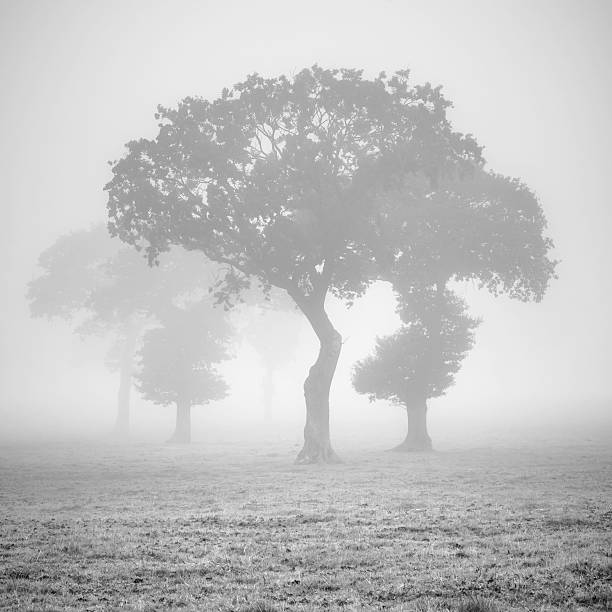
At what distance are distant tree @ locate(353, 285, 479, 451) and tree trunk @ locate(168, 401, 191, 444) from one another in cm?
2192

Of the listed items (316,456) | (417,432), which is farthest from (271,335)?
(316,456)

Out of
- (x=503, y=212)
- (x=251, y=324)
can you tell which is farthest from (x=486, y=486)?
(x=251, y=324)

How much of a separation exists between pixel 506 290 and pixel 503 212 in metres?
6.55

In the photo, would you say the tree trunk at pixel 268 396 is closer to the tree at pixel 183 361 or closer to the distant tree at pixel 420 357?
the tree at pixel 183 361

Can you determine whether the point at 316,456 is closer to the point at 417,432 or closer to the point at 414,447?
the point at 414,447

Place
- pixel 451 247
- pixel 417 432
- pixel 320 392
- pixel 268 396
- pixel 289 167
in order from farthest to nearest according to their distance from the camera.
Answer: pixel 268 396
pixel 417 432
pixel 451 247
pixel 320 392
pixel 289 167

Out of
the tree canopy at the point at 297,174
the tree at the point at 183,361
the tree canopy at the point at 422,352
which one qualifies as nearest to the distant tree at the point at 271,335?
the tree at the point at 183,361

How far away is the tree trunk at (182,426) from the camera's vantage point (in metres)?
54.3

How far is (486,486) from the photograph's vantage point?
21.5 metres

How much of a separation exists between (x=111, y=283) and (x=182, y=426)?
23.2 meters

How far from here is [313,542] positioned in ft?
40.9

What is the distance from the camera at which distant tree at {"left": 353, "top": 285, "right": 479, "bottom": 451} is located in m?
41.2

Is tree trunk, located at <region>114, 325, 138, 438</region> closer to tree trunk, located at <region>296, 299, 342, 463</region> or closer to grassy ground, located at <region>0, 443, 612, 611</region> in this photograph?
tree trunk, located at <region>296, 299, 342, 463</region>

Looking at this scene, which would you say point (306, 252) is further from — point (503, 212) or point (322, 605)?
point (322, 605)
